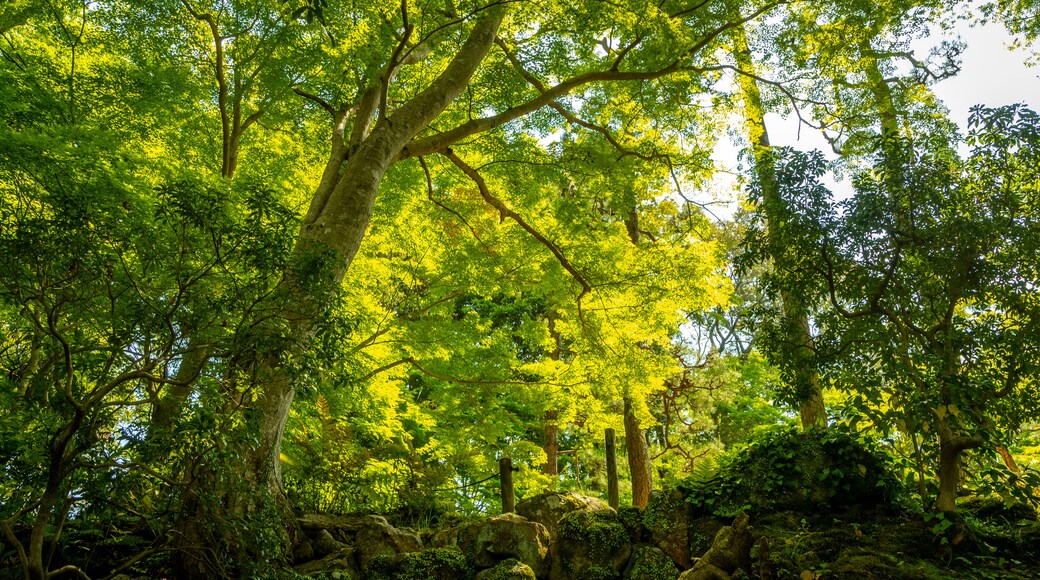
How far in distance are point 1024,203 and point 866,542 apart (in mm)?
2625

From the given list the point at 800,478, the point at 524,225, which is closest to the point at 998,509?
the point at 800,478

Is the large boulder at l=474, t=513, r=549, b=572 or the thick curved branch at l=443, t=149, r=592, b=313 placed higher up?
the thick curved branch at l=443, t=149, r=592, b=313

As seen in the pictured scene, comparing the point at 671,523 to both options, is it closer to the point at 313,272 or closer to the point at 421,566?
the point at 421,566

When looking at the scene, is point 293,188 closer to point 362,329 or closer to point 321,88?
point 321,88

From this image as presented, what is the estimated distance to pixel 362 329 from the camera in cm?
751

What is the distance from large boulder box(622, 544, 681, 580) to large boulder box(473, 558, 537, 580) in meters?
0.82

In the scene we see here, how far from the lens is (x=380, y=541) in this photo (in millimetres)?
5266

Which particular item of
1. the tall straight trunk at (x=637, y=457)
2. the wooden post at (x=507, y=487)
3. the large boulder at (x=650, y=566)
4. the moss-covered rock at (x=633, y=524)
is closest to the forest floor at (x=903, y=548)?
the large boulder at (x=650, y=566)

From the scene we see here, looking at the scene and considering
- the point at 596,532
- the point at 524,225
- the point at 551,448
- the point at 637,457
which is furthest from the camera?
the point at 551,448

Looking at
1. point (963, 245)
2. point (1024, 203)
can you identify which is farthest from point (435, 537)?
point (1024, 203)

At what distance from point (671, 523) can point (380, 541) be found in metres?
2.65

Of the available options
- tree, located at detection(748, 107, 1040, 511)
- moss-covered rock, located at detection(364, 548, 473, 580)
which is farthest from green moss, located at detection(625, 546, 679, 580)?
tree, located at detection(748, 107, 1040, 511)

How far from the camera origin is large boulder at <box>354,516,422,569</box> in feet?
16.9

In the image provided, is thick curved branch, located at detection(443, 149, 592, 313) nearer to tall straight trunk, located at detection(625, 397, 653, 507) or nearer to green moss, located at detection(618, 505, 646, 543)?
tall straight trunk, located at detection(625, 397, 653, 507)
